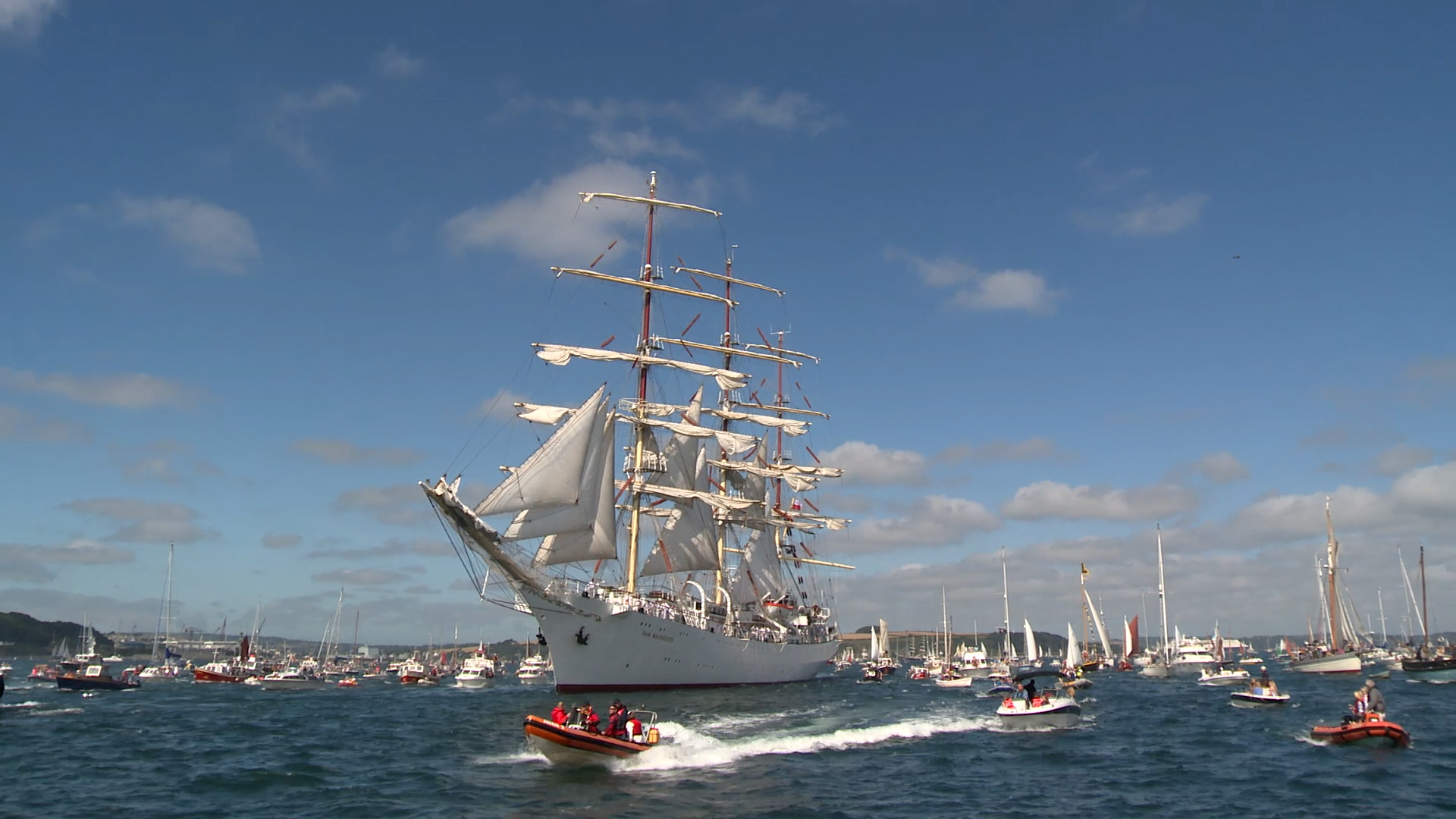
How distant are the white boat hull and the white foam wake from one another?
67005 millimetres

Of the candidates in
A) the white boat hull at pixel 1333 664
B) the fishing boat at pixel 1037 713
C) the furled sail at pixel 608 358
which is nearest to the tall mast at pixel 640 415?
the furled sail at pixel 608 358

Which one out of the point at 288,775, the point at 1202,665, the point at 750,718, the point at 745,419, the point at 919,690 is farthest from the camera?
the point at 1202,665

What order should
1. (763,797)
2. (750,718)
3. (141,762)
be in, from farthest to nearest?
(750,718), (141,762), (763,797)

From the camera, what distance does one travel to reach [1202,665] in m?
137

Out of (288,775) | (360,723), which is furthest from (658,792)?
(360,723)

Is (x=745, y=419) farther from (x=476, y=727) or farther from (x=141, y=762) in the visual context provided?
Answer: (x=141, y=762)

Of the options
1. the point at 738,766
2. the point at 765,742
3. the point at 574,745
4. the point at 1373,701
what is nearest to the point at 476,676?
the point at 765,742

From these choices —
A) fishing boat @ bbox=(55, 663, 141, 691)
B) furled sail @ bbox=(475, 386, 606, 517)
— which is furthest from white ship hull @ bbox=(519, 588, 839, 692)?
fishing boat @ bbox=(55, 663, 141, 691)

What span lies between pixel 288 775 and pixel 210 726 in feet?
71.3

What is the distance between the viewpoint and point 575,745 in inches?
1227

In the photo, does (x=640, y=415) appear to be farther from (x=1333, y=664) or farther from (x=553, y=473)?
(x=1333, y=664)

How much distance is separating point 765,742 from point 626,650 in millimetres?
26523

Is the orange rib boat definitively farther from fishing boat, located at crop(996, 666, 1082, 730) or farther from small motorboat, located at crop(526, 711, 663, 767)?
fishing boat, located at crop(996, 666, 1082, 730)

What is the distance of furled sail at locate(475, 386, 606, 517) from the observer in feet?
183
